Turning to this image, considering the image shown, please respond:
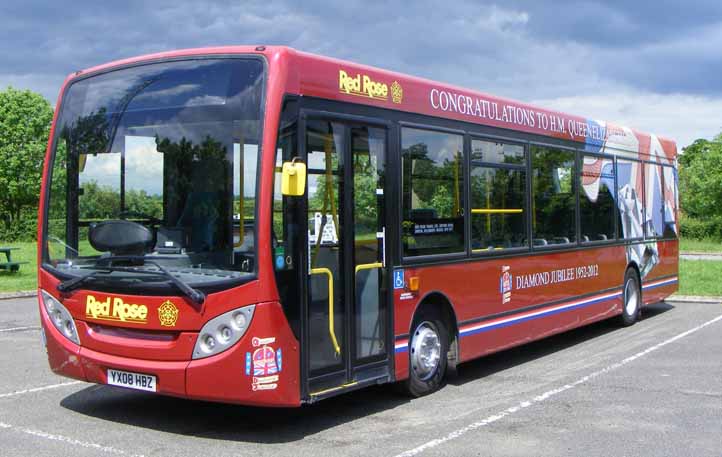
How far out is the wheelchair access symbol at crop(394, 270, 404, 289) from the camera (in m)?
7.58

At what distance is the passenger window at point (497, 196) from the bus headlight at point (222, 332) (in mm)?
3517

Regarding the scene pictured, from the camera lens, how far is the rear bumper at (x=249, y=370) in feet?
19.8

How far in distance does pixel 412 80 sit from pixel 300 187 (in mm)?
2502

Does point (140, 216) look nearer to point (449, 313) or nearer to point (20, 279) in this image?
point (449, 313)

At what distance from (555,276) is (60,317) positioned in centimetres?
618

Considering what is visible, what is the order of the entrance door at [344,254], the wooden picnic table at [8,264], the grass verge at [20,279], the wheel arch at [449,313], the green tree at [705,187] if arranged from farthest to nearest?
1. the green tree at [705,187]
2. the wooden picnic table at [8,264]
3. the grass verge at [20,279]
4. the wheel arch at [449,313]
5. the entrance door at [344,254]

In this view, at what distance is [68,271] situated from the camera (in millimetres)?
6859

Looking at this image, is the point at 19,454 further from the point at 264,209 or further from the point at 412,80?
A: the point at 412,80

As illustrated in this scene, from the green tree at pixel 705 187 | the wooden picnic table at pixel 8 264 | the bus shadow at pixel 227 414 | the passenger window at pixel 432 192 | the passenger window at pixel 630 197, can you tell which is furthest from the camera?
the green tree at pixel 705 187

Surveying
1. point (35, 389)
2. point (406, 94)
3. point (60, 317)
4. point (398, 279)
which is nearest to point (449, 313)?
point (398, 279)

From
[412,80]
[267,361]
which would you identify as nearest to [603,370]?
[412,80]

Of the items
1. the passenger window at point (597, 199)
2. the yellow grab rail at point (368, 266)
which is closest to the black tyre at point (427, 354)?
the yellow grab rail at point (368, 266)

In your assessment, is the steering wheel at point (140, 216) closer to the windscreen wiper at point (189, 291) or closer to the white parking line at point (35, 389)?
the windscreen wiper at point (189, 291)

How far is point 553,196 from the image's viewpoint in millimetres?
10766
